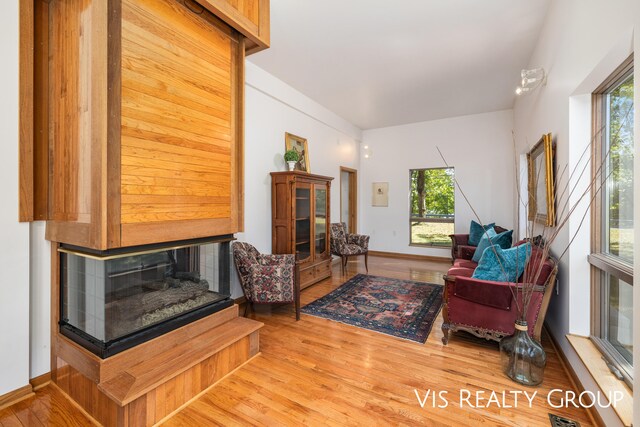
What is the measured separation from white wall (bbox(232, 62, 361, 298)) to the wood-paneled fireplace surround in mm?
1467

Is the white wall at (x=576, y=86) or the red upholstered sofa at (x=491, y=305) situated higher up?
the white wall at (x=576, y=86)

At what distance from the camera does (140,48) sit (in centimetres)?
167

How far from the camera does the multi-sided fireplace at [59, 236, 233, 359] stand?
1.69m

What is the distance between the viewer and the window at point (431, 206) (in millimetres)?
6168

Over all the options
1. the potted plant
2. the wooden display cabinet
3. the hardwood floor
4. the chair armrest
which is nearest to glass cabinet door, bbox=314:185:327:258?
the wooden display cabinet

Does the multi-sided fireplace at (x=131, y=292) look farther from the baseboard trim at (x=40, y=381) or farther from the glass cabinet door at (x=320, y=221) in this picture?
the glass cabinet door at (x=320, y=221)

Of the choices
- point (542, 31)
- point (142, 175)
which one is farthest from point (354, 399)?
point (542, 31)

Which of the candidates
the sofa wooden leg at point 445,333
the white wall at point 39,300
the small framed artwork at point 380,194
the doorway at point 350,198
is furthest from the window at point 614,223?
the doorway at point 350,198

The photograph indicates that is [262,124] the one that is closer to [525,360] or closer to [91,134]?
[91,134]

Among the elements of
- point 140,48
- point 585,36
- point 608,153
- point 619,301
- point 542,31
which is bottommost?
point 619,301

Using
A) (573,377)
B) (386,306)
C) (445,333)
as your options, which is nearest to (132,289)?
(445,333)

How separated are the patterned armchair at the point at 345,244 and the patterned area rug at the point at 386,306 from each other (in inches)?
27.9

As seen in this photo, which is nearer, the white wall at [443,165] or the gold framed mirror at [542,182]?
the gold framed mirror at [542,182]

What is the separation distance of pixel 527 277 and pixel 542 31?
8.59 ft
